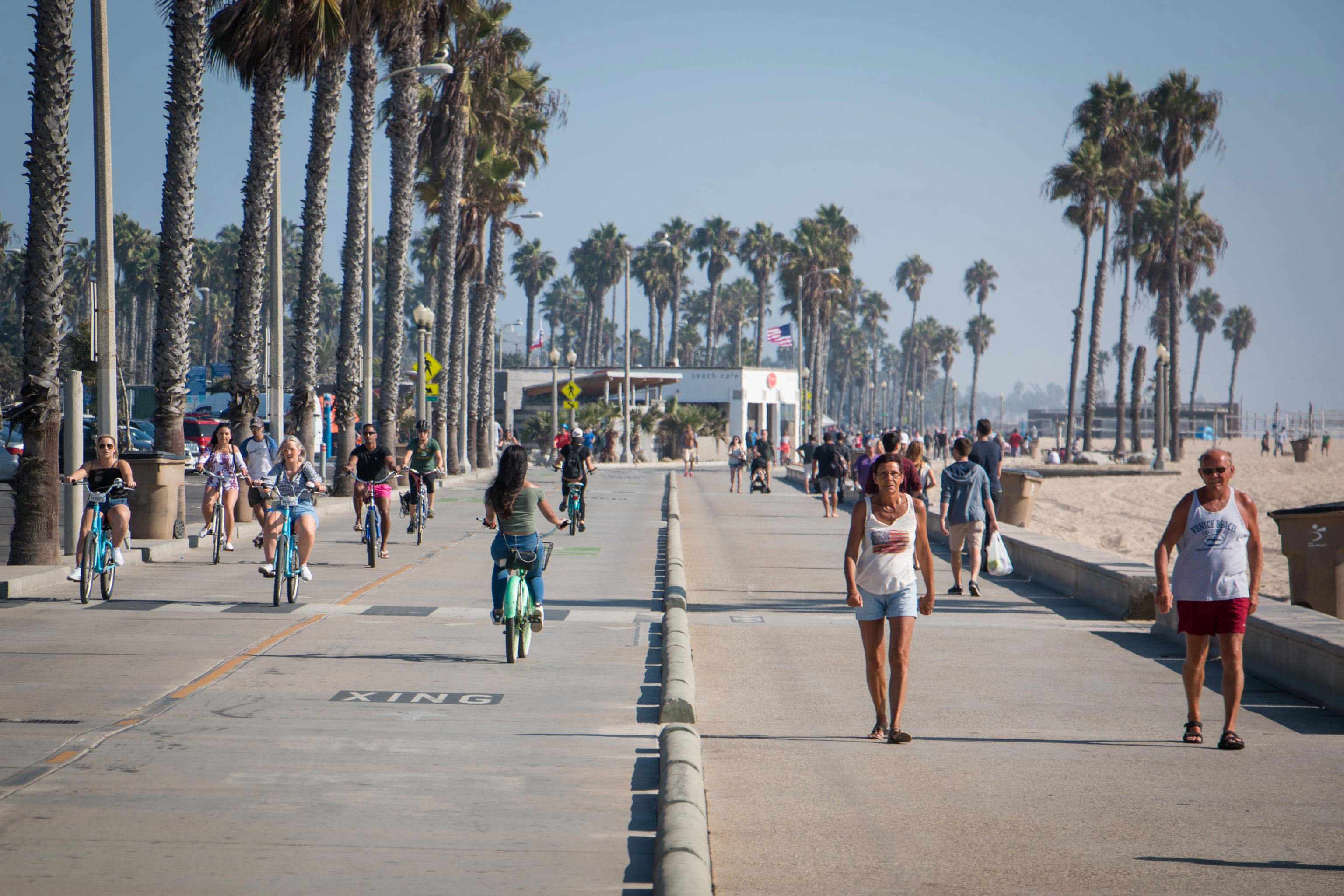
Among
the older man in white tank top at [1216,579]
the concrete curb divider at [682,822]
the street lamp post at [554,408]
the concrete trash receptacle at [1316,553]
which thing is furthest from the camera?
the street lamp post at [554,408]

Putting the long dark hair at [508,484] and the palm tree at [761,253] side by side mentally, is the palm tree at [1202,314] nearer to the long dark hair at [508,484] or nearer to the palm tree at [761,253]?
the palm tree at [761,253]

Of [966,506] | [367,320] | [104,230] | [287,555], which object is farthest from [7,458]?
[966,506]

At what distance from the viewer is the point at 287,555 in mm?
13273

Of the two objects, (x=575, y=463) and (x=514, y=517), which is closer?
(x=514, y=517)

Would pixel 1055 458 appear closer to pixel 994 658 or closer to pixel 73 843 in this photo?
pixel 994 658

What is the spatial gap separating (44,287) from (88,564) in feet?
13.2

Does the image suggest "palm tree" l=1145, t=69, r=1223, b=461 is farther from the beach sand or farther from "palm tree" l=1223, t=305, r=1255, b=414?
"palm tree" l=1223, t=305, r=1255, b=414

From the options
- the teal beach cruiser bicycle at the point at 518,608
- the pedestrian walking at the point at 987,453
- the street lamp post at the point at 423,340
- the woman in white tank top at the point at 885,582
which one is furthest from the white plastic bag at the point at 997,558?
the street lamp post at the point at 423,340

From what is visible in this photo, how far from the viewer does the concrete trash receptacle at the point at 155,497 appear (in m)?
18.6

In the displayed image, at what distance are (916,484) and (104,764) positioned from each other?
28.5 ft

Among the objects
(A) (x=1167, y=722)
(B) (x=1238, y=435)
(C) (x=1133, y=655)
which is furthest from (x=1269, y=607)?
(B) (x=1238, y=435)

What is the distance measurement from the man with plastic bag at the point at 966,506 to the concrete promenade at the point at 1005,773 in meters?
1.98

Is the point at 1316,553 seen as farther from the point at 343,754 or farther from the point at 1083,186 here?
the point at 1083,186

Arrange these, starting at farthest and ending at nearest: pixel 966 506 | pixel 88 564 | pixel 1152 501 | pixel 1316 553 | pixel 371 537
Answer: pixel 1152 501 < pixel 371 537 < pixel 966 506 < pixel 88 564 < pixel 1316 553
